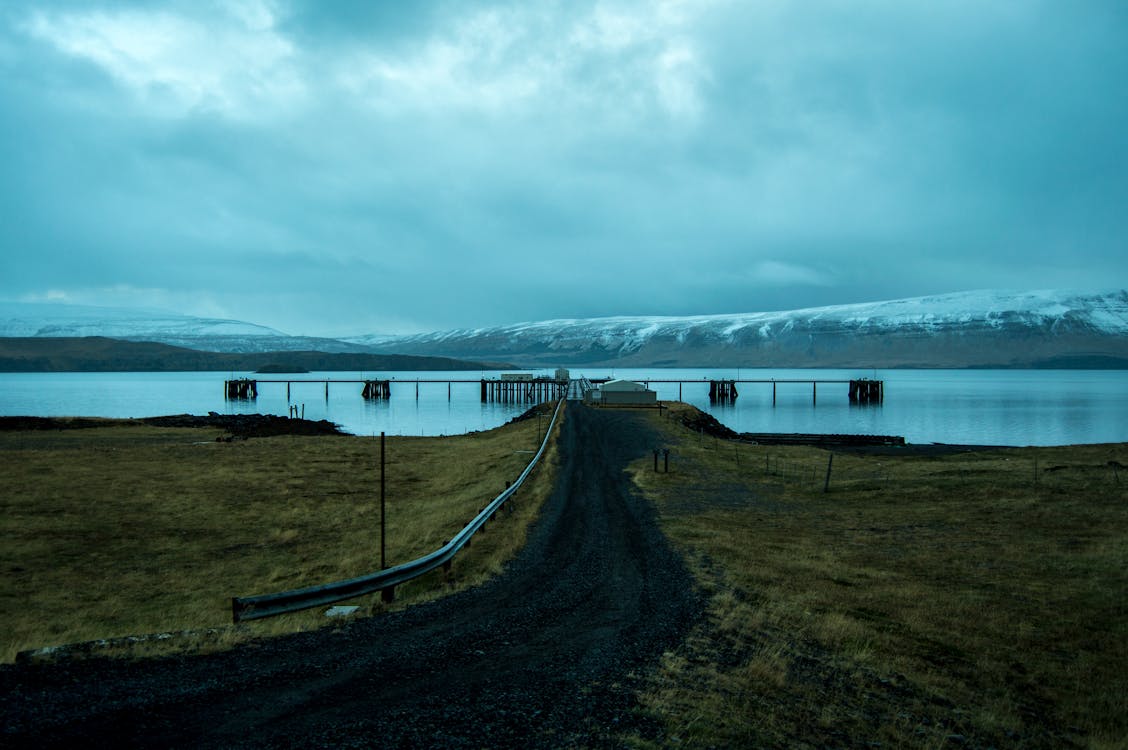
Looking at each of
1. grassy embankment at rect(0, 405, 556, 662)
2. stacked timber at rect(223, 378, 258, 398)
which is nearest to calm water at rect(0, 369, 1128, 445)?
stacked timber at rect(223, 378, 258, 398)

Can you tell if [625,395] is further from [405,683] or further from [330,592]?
[405,683]

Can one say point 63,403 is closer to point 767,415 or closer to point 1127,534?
point 767,415

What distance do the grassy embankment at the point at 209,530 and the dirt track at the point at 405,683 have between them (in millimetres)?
1193

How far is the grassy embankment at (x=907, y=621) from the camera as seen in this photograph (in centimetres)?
801

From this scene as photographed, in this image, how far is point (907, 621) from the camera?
11.9 metres

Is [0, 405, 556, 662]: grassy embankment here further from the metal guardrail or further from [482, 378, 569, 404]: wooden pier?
[482, 378, 569, 404]: wooden pier

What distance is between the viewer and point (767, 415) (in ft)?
352

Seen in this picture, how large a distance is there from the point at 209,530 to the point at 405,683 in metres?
18.0

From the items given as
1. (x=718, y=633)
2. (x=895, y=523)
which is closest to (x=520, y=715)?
(x=718, y=633)

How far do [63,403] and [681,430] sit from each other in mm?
110324

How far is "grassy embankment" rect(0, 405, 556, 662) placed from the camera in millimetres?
14500

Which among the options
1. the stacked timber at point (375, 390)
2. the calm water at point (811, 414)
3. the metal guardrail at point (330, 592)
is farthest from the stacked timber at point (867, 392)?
the metal guardrail at point (330, 592)

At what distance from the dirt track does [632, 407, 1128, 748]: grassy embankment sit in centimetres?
90

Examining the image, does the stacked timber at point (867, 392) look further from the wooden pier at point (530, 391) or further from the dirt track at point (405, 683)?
the dirt track at point (405, 683)
